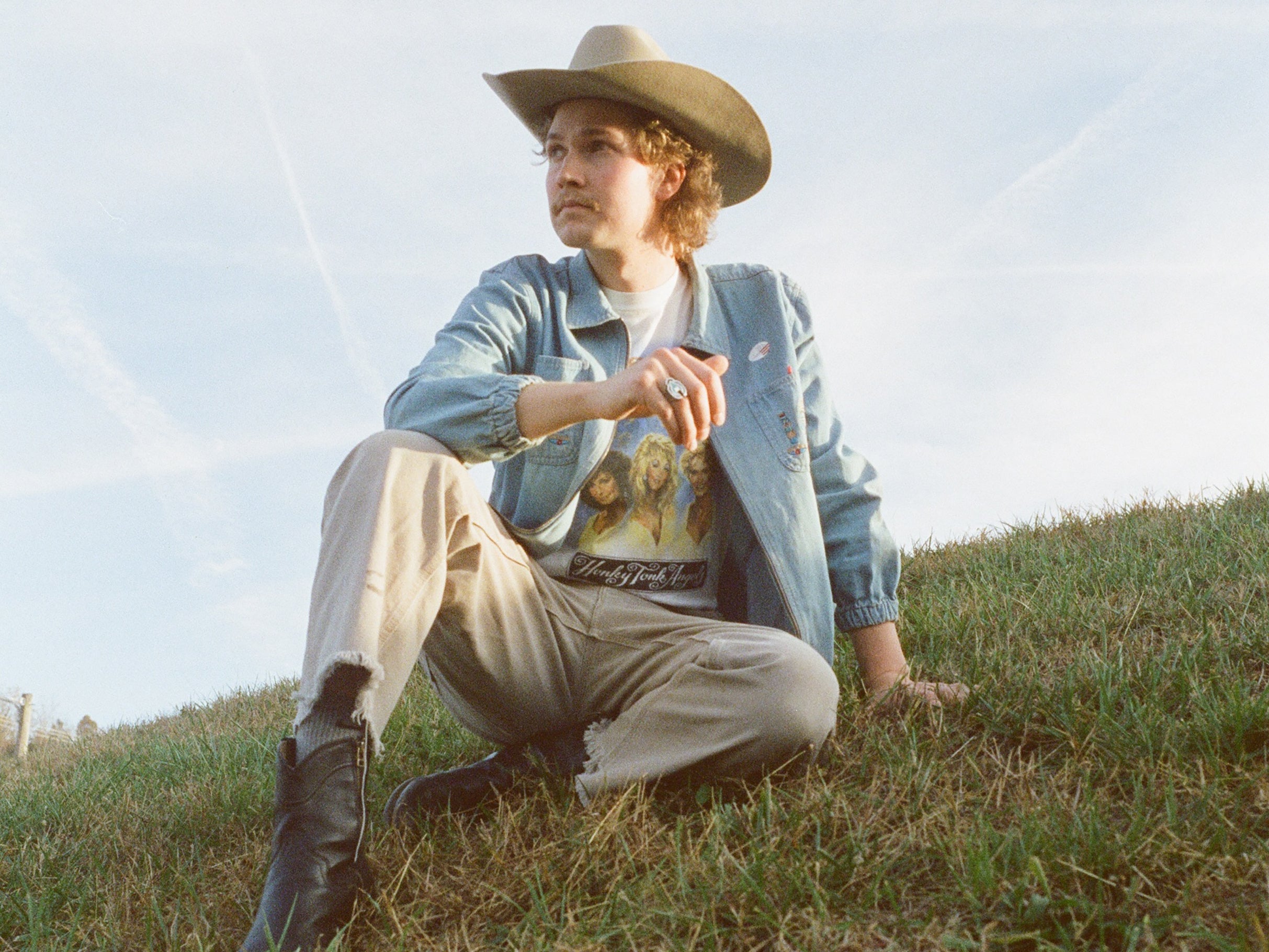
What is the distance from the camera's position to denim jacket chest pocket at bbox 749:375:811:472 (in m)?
3.16

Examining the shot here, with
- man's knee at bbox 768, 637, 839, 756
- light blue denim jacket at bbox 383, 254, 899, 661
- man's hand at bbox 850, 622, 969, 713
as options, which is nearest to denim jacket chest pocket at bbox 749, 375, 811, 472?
light blue denim jacket at bbox 383, 254, 899, 661

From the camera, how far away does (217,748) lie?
4.48 meters

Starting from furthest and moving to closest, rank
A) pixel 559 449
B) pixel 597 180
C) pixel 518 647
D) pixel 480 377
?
pixel 597 180 < pixel 559 449 < pixel 518 647 < pixel 480 377

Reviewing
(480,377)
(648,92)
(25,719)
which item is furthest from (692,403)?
(25,719)

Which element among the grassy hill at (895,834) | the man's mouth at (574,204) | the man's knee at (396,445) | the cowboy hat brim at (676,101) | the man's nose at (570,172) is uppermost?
the cowboy hat brim at (676,101)

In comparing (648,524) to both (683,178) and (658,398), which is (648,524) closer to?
(658,398)

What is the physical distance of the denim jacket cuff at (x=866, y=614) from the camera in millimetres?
3219

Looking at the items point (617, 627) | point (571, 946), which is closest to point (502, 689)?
point (617, 627)

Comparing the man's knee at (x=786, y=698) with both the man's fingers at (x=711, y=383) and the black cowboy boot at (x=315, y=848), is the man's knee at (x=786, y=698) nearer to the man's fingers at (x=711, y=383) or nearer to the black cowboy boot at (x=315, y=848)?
the man's fingers at (x=711, y=383)

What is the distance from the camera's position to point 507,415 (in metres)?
2.50

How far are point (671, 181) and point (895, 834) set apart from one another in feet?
7.04

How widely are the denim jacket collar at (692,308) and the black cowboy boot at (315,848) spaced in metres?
1.45

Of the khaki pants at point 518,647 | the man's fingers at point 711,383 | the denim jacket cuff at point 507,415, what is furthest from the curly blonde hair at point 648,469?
the man's fingers at point 711,383

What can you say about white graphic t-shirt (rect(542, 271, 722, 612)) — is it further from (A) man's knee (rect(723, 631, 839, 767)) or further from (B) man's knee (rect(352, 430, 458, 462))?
(B) man's knee (rect(352, 430, 458, 462))
